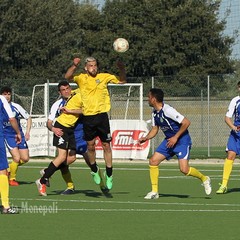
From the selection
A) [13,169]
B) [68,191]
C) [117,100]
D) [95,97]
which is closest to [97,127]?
[95,97]

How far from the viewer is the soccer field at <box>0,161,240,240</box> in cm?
1238

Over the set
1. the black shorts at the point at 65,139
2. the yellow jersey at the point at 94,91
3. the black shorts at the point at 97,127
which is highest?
the yellow jersey at the point at 94,91

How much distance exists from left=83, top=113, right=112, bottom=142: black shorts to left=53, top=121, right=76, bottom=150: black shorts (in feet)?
1.73

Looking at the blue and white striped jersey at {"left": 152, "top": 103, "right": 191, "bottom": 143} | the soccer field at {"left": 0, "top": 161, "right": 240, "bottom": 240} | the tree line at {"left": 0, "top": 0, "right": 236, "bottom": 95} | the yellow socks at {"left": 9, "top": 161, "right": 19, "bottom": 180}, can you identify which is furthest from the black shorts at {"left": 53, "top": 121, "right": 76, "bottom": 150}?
Answer: the tree line at {"left": 0, "top": 0, "right": 236, "bottom": 95}

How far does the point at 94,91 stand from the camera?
17.2 metres

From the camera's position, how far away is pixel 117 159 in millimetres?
31359

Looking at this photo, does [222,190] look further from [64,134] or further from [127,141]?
[127,141]

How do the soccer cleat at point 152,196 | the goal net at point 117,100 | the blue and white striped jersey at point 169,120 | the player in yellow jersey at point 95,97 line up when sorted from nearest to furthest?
the blue and white striped jersey at point 169,120
the soccer cleat at point 152,196
the player in yellow jersey at point 95,97
the goal net at point 117,100

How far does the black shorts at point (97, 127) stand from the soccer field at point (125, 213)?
1.07 m

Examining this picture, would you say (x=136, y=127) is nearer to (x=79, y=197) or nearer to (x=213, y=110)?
(x=213, y=110)

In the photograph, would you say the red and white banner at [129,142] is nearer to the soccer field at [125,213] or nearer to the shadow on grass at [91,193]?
the soccer field at [125,213]

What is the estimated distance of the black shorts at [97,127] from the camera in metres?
17.3

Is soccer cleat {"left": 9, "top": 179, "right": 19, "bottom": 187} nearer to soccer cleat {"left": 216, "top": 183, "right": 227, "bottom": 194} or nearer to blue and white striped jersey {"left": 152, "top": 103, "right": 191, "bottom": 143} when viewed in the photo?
soccer cleat {"left": 216, "top": 183, "right": 227, "bottom": 194}

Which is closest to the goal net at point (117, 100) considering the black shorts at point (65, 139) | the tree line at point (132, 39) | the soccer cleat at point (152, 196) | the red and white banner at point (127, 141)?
the red and white banner at point (127, 141)
